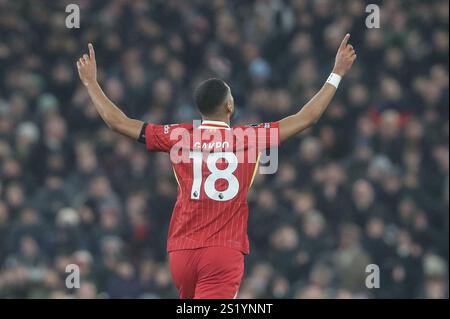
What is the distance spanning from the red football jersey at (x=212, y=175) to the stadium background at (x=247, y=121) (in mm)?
4317

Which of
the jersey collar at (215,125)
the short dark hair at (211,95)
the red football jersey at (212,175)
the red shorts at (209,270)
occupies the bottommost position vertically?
the red shorts at (209,270)

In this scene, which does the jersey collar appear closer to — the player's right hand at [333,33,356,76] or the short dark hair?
the short dark hair

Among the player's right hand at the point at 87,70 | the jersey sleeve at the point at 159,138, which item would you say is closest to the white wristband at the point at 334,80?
the jersey sleeve at the point at 159,138

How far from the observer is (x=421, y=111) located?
1428cm

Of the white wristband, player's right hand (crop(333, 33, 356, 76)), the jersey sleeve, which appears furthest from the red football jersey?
player's right hand (crop(333, 33, 356, 76))

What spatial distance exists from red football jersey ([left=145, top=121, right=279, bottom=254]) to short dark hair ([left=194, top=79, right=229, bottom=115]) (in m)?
0.09

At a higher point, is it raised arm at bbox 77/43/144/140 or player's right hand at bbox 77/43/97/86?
player's right hand at bbox 77/43/97/86

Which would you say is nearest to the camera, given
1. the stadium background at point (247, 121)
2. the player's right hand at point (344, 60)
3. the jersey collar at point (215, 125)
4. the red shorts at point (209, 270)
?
the red shorts at point (209, 270)

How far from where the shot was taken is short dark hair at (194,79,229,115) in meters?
7.04

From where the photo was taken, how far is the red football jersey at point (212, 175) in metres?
7.02

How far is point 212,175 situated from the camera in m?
7.02

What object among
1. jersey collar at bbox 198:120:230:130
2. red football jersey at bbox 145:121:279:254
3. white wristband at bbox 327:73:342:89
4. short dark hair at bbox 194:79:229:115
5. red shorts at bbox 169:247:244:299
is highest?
white wristband at bbox 327:73:342:89

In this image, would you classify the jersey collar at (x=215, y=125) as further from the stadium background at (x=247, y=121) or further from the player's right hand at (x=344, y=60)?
the stadium background at (x=247, y=121)
